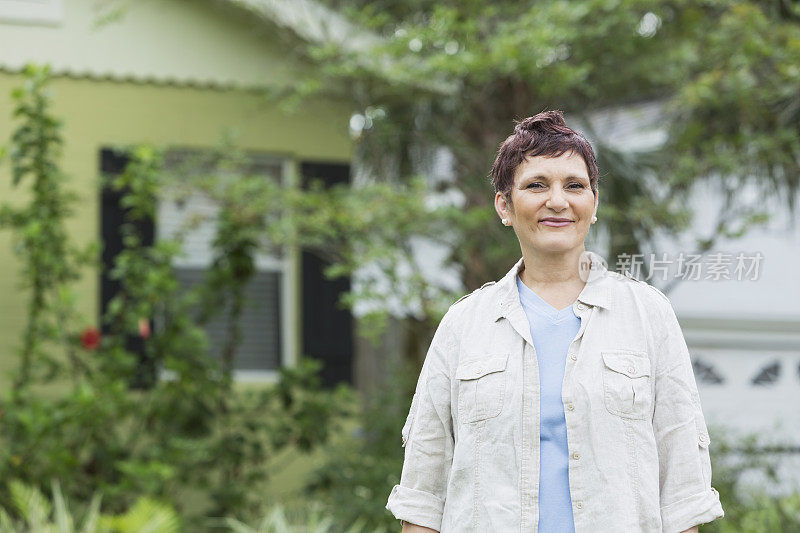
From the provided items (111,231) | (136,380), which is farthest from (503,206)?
(111,231)

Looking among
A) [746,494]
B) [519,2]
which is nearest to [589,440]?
[746,494]

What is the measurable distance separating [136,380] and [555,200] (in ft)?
18.3

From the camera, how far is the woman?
2260mm

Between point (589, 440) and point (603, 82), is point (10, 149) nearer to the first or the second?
point (603, 82)

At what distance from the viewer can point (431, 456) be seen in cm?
249

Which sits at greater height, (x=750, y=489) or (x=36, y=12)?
(x=36, y=12)

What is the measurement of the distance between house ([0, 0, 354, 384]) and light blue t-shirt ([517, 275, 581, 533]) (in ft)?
17.3

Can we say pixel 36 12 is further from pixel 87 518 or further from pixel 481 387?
pixel 481 387

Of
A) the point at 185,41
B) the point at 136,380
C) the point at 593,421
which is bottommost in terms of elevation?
the point at 136,380

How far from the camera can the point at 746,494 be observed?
22.3 ft

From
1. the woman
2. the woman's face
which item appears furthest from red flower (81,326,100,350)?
the woman's face

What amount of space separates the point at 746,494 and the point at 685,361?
4830mm

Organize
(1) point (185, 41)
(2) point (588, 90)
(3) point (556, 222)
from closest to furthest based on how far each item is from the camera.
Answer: (3) point (556, 222) → (2) point (588, 90) → (1) point (185, 41)

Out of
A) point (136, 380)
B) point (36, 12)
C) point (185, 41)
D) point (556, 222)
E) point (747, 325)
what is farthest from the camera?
point (747, 325)
